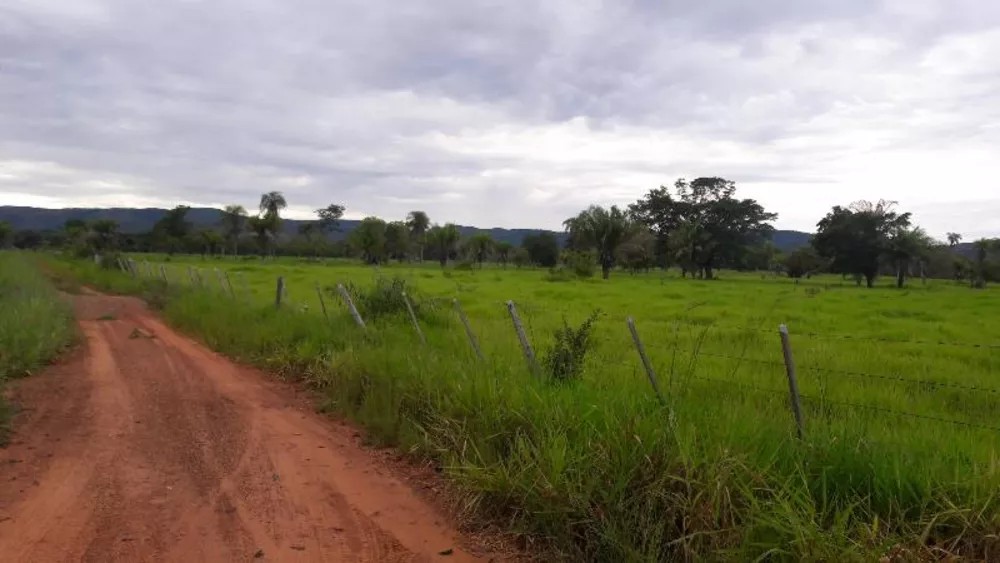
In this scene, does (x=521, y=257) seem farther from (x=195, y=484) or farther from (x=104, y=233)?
(x=195, y=484)

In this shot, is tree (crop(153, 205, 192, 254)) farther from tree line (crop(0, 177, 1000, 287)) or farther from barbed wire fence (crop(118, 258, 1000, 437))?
barbed wire fence (crop(118, 258, 1000, 437))

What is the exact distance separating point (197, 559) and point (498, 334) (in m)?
7.25


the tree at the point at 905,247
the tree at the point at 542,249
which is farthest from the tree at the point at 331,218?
the tree at the point at 905,247

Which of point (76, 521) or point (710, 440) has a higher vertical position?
point (710, 440)

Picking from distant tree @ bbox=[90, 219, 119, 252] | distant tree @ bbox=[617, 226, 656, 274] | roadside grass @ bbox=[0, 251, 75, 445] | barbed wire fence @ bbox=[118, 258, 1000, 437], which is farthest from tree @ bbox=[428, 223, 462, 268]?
roadside grass @ bbox=[0, 251, 75, 445]

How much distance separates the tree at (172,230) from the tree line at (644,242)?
7.8 inches

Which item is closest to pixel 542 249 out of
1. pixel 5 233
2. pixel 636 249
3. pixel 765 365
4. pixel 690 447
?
pixel 636 249

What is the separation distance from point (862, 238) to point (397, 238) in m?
64.8

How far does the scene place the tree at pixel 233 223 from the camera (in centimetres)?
10425

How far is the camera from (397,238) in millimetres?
106438

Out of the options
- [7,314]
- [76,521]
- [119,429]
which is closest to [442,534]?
[76,521]

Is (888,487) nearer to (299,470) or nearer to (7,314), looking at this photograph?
(299,470)

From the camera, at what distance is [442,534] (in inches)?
193

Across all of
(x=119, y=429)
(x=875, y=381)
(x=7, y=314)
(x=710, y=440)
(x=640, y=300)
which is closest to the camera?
(x=710, y=440)
